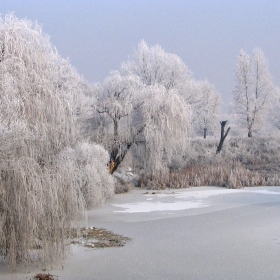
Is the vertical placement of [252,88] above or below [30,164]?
above

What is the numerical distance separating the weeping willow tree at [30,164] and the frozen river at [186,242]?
2.23ft

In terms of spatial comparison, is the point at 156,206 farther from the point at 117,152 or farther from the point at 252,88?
the point at 252,88

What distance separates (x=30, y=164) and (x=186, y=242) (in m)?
4.27

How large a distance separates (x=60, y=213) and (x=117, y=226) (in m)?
4.44

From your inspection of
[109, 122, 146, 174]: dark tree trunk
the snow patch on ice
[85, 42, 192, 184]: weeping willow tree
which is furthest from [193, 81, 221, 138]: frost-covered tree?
the snow patch on ice

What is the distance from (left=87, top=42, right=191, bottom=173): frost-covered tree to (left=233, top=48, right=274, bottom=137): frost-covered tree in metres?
19.5

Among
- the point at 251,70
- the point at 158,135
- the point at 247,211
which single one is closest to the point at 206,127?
the point at 251,70

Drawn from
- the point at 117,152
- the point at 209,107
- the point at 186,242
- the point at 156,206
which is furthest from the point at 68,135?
the point at 209,107

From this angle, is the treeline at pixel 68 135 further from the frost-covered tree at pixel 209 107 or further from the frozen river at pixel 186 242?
the frost-covered tree at pixel 209 107

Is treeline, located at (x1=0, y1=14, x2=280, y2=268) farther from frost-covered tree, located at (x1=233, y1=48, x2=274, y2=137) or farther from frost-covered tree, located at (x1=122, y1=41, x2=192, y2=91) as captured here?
frost-covered tree, located at (x1=233, y1=48, x2=274, y2=137)

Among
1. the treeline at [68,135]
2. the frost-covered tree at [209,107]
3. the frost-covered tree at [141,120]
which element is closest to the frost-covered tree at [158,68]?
the treeline at [68,135]

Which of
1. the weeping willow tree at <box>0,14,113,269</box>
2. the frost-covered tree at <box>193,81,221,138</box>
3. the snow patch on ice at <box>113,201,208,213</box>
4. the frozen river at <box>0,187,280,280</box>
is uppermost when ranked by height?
the frost-covered tree at <box>193,81,221,138</box>

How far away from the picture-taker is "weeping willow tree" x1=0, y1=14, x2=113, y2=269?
7094mm

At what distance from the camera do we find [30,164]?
746cm
